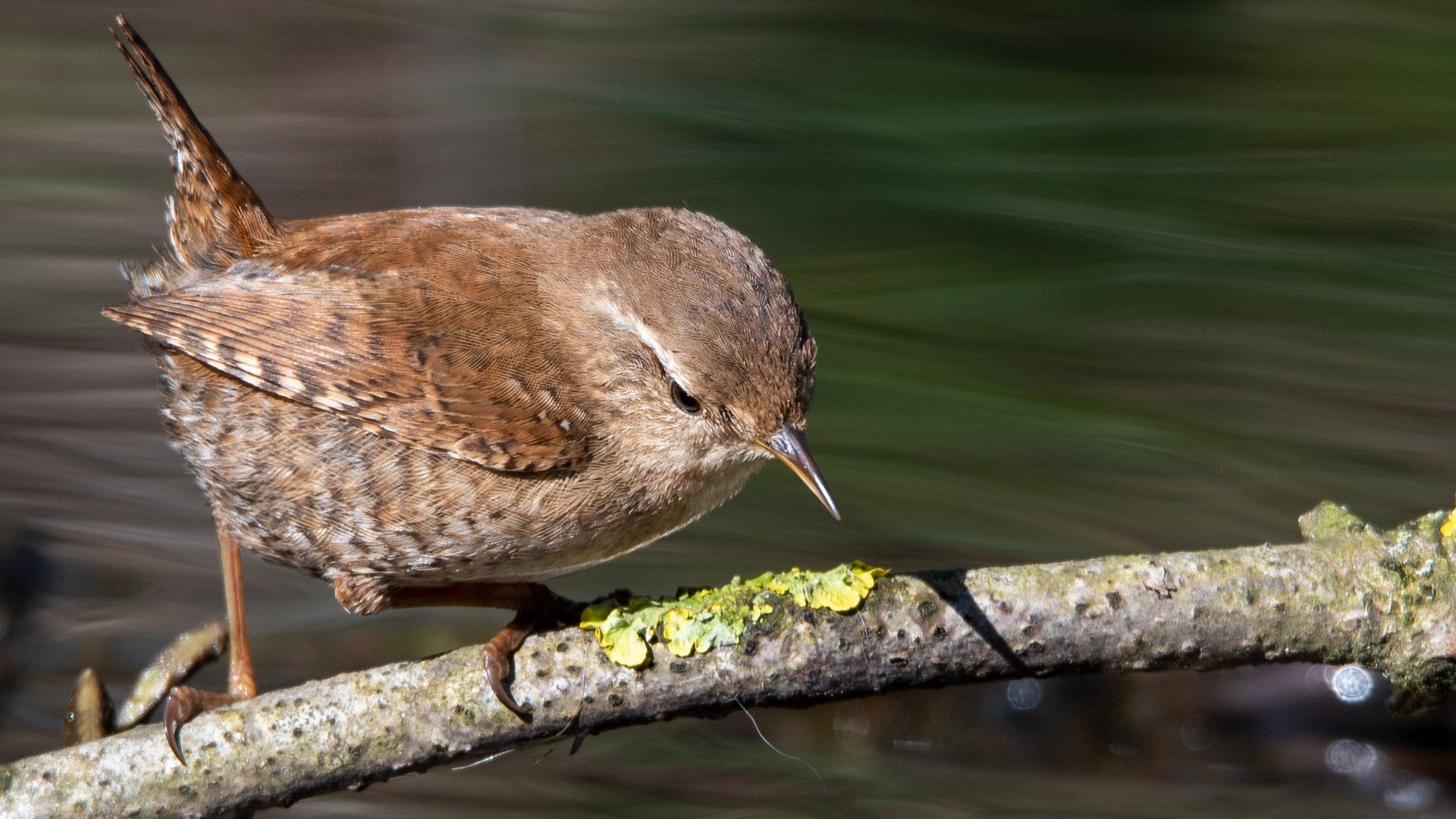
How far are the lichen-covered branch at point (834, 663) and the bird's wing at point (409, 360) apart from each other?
0.46 metres

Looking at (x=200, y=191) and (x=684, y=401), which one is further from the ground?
(x=200, y=191)

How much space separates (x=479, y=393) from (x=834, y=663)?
3.10 ft

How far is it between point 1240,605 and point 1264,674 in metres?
1.89

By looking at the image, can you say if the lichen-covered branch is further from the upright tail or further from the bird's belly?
the upright tail

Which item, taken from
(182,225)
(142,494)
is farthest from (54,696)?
(182,225)

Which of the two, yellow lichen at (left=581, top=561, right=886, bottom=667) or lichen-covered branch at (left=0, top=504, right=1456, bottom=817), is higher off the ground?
yellow lichen at (left=581, top=561, right=886, bottom=667)

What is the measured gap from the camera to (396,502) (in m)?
2.87

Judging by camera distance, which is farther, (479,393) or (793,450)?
(479,393)

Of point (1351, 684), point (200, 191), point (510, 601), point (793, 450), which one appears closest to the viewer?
point (793, 450)

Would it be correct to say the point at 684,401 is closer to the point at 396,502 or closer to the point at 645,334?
the point at 645,334

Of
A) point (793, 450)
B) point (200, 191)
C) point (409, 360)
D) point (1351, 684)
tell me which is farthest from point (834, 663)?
point (1351, 684)

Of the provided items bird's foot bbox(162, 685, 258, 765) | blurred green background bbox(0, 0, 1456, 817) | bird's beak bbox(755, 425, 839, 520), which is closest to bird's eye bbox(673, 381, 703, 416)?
Result: bird's beak bbox(755, 425, 839, 520)

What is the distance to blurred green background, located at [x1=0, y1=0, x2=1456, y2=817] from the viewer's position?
412 cm

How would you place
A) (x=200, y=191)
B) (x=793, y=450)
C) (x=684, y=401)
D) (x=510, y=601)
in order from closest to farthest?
1. (x=793, y=450)
2. (x=684, y=401)
3. (x=510, y=601)
4. (x=200, y=191)
